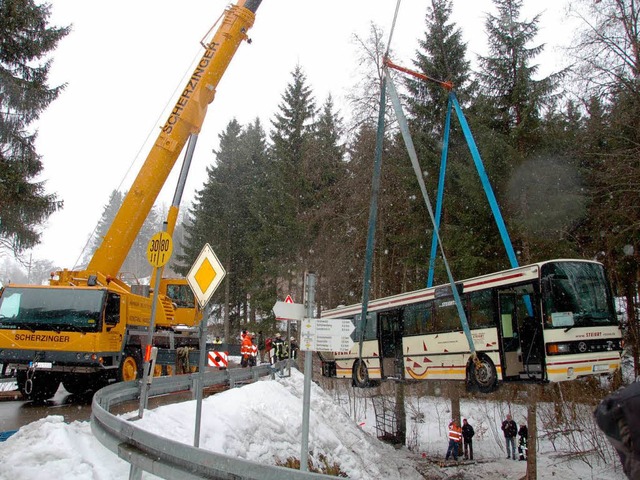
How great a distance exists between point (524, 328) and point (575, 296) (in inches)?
51.2

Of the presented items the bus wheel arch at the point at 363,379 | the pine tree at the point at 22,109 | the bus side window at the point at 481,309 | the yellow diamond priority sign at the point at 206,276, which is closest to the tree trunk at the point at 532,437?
the bus side window at the point at 481,309

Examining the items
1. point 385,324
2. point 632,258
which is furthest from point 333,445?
point 632,258

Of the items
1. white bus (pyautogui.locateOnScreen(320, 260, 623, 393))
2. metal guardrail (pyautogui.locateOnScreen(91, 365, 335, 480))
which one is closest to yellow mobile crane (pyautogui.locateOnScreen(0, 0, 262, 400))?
metal guardrail (pyautogui.locateOnScreen(91, 365, 335, 480))

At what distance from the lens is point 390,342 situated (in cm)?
1562

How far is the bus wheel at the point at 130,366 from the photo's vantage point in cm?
1236

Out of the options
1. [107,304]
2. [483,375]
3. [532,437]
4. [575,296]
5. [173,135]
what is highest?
[173,135]

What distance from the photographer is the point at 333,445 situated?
11.8m

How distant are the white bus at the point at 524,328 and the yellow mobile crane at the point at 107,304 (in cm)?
602

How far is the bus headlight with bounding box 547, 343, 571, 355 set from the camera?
10.3m

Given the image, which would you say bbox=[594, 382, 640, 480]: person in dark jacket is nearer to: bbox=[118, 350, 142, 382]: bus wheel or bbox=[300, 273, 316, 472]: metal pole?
bbox=[300, 273, 316, 472]: metal pole

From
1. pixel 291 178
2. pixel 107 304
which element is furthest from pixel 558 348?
pixel 291 178

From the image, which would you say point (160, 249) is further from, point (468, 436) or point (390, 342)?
point (468, 436)

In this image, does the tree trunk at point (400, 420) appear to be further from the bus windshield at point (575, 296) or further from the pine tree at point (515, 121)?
the bus windshield at point (575, 296)

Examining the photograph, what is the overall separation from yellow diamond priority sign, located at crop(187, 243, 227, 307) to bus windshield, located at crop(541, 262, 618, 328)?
283 inches
